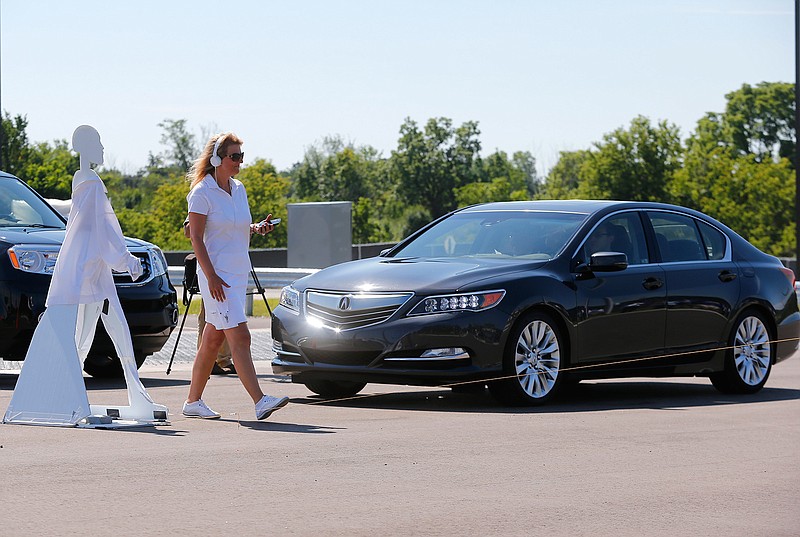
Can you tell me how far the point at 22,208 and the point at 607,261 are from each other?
217 inches

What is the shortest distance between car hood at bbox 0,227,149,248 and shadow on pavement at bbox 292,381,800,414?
2.72 meters

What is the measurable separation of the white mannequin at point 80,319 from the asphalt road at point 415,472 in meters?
0.20

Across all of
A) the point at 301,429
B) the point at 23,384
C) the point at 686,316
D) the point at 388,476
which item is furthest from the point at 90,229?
the point at 686,316

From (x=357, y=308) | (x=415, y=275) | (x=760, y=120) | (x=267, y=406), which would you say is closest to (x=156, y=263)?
(x=357, y=308)

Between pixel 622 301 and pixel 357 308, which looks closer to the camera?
pixel 357 308

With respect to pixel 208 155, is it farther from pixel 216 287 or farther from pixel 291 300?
pixel 291 300

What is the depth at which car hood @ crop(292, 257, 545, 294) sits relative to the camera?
34.1ft

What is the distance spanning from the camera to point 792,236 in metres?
86.7

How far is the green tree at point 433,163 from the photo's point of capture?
11694 cm

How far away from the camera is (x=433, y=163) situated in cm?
11712

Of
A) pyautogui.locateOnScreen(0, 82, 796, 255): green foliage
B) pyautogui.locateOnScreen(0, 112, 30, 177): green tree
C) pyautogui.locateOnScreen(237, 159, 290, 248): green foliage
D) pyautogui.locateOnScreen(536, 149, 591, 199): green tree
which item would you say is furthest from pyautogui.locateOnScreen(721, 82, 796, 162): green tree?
pyautogui.locateOnScreen(0, 112, 30, 177): green tree

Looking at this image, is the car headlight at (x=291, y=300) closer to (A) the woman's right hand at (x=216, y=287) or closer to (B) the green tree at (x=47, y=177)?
(A) the woman's right hand at (x=216, y=287)

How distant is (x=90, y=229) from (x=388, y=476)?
3107 millimetres

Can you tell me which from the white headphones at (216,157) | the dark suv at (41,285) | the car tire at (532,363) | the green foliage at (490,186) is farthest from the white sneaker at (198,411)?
the green foliage at (490,186)
